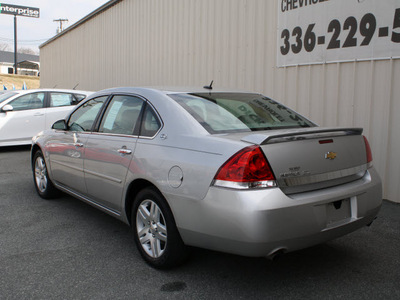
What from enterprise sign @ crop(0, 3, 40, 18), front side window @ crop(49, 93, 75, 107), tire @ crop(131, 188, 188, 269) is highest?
enterprise sign @ crop(0, 3, 40, 18)

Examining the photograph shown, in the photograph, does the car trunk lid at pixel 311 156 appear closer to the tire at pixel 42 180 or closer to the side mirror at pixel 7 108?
the tire at pixel 42 180

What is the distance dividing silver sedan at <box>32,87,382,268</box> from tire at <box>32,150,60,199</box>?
1.39m

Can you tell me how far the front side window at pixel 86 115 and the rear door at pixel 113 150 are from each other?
24 cm

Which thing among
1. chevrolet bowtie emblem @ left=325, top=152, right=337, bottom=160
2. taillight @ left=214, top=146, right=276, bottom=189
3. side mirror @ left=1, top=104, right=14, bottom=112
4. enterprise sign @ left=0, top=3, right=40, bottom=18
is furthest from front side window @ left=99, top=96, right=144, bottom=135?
enterprise sign @ left=0, top=3, right=40, bottom=18

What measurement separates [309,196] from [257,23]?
16.8ft

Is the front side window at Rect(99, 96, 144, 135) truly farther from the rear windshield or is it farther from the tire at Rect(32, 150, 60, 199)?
the tire at Rect(32, 150, 60, 199)

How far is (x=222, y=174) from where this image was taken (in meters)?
2.59

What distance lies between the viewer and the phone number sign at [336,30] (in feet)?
16.5

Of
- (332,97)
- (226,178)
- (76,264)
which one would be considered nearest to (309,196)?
(226,178)

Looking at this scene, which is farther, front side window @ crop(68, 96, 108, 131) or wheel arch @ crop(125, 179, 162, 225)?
front side window @ crop(68, 96, 108, 131)

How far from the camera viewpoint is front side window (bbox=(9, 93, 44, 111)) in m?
9.77

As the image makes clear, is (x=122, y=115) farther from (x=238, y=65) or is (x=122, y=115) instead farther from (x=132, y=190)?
(x=238, y=65)

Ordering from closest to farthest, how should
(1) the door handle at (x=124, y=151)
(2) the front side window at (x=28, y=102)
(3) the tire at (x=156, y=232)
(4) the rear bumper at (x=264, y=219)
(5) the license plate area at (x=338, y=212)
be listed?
(4) the rear bumper at (x=264, y=219) < (5) the license plate area at (x=338, y=212) < (3) the tire at (x=156, y=232) < (1) the door handle at (x=124, y=151) < (2) the front side window at (x=28, y=102)

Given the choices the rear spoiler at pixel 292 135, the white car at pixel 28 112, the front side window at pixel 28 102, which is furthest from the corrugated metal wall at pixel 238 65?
the front side window at pixel 28 102
